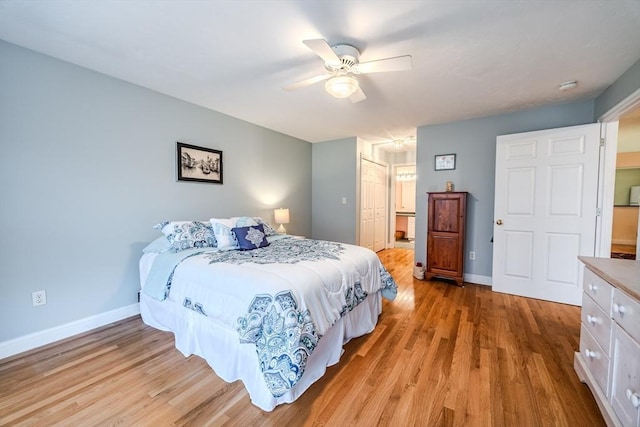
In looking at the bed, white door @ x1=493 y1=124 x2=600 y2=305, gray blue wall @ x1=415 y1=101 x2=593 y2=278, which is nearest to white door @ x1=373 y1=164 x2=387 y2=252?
gray blue wall @ x1=415 y1=101 x2=593 y2=278

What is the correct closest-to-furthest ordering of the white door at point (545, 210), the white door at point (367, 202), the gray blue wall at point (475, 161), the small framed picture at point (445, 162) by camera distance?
the white door at point (545, 210), the gray blue wall at point (475, 161), the small framed picture at point (445, 162), the white door at point (367, 202)

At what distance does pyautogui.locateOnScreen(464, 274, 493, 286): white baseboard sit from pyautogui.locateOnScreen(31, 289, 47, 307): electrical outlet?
15.4ft

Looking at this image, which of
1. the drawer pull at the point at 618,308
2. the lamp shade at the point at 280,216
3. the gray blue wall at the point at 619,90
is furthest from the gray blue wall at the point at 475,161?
the drawer pull at the point at 618,308

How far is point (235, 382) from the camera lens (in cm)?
166

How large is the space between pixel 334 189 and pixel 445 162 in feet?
6.40

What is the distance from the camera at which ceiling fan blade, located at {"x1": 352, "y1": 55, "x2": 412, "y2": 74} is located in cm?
175

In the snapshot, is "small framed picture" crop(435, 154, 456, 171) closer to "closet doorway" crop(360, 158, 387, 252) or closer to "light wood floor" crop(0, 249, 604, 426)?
"closet doorway" crop(360, 158, 387, 252)

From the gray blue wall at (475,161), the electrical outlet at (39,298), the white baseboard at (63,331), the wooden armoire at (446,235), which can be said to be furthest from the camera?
the wooden armoire at (446,235)

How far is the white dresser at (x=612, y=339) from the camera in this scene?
3.55 ft

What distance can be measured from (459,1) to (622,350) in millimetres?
1977

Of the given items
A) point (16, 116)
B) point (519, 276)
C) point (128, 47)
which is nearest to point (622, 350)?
point (519, 276)

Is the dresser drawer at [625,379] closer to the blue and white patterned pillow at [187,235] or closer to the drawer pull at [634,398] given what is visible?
the drawer pull at [634,398]

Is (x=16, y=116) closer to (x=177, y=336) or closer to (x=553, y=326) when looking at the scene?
(x=177, y=336)

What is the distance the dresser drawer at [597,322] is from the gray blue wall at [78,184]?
3.59m
